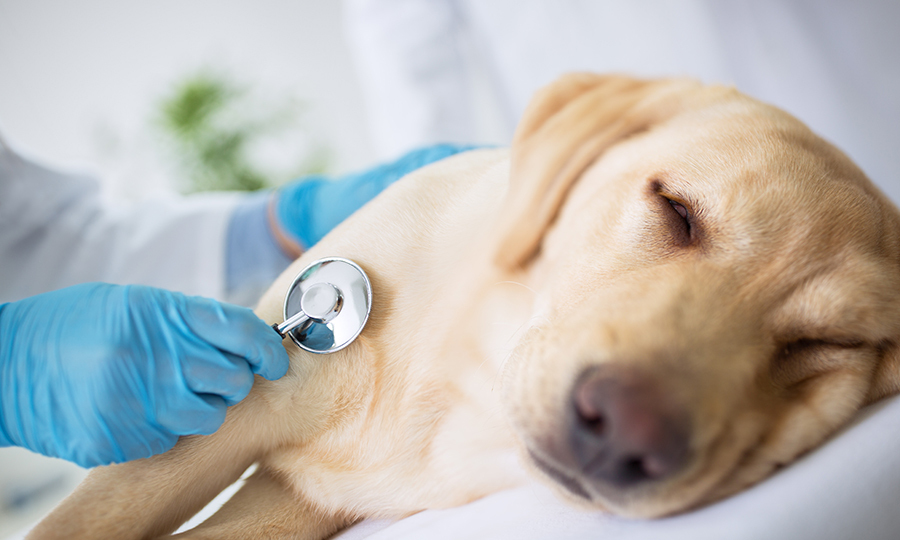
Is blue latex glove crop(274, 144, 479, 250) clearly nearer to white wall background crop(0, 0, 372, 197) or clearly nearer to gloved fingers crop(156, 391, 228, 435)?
white wall background crop(0, 0, 372, 197)

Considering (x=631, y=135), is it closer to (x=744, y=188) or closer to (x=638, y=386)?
(x=744, y=188)

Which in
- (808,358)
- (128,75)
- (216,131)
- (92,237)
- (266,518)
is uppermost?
(128,75)

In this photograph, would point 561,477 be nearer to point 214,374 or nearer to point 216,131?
point 214,374

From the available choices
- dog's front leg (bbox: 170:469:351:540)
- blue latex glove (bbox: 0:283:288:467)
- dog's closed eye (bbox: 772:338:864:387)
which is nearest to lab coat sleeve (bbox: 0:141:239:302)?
blue latex glove (bbox: 0:283:288:467)

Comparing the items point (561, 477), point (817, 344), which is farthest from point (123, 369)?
point (817, 344)

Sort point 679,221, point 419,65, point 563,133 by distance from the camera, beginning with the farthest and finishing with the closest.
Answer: point 419,65
point 563,133
point 679,221

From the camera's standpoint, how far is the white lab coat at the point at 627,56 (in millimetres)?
2617

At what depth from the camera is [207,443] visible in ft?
3.95

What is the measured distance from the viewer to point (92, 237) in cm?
239

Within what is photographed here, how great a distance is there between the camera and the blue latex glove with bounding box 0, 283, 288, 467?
114 cm

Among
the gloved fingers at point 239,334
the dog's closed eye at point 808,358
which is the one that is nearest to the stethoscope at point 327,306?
the gloved fingers at point 239,334

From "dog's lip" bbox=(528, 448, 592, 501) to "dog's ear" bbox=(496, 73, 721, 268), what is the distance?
552mm

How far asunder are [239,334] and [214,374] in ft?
0.37

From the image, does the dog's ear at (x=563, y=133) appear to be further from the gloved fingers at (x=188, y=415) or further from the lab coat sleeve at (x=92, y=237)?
the lab coat sleeve at (x=92, y=237)
